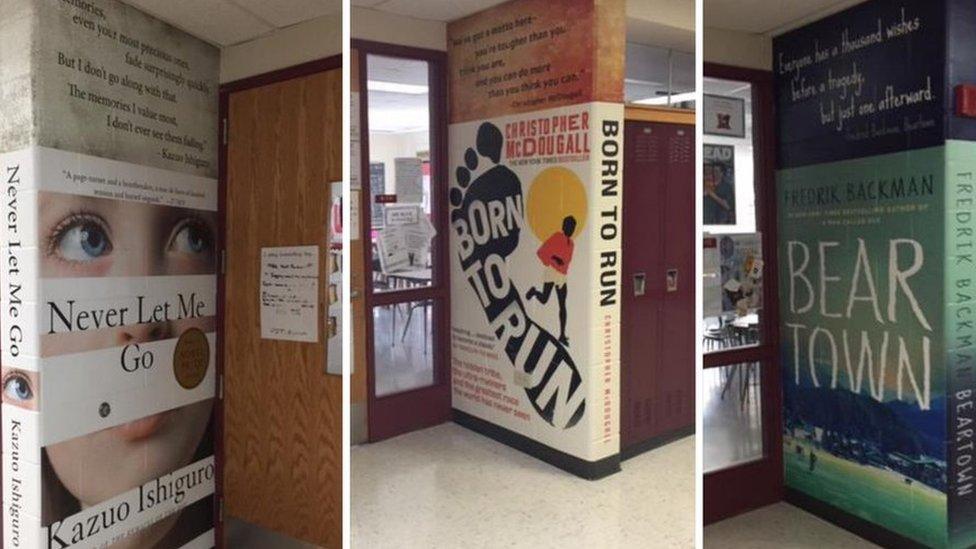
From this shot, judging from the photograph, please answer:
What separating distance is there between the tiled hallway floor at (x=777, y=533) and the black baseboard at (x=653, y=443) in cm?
63

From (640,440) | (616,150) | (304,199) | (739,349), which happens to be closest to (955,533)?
(739,349)

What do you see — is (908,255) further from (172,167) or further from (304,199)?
(172,167)

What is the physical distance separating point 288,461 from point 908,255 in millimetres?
1519

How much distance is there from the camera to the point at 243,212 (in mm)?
1386

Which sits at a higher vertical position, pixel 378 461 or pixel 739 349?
pixel 739 349

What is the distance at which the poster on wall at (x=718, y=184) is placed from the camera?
1.40 meters

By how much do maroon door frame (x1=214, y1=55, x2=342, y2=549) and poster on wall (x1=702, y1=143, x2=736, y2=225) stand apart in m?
0.79

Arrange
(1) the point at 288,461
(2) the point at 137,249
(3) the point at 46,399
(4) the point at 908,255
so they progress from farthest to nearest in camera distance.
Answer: (4) the point at 908,255, (1) the point at 288,461, (2) the point at 137,249, (3) the point at 46,399

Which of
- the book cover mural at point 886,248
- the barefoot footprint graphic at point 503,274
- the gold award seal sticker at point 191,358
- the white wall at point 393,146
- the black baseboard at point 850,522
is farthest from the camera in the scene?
the black baseboard at point 850,522

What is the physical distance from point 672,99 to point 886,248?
743mm

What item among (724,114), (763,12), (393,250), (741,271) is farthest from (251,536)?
(763,12)

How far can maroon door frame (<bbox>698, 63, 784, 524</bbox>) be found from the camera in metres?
1.59

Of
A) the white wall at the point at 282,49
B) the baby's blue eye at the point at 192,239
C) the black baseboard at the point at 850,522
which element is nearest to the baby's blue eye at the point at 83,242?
the baby's blue eye at the point at 192,239

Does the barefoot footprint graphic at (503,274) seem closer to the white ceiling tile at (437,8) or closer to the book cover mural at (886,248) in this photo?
the white ceiling tile at (437,8)
